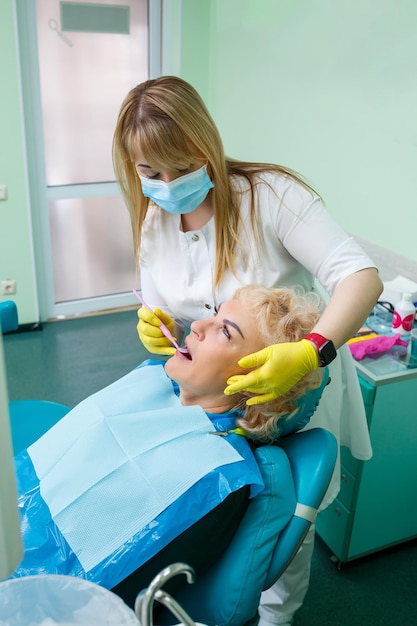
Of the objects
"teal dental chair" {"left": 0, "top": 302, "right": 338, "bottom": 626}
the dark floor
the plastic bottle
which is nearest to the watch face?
"teal dental chair" {"left": 0, "top": 302, "right": 338, "bottom": 626}

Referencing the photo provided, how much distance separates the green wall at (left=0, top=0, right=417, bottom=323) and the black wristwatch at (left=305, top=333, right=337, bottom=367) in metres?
1.19

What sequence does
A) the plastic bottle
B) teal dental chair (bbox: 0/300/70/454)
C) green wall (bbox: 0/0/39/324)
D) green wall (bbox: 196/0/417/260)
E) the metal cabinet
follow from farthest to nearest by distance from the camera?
green wall (bbox: 0/0/39/324), green wall (bbox: 196/0/417/260), the plastic bottle, the metal cabinet, teal dental chair (bbox: 0/300/70/454)

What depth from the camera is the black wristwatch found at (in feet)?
4.11

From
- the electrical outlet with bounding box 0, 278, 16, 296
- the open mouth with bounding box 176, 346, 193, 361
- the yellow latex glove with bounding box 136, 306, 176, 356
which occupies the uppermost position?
the open mouth with bounding box 176, 346, 193, 361

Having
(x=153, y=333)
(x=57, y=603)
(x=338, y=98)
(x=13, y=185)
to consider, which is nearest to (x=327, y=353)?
(x=153, y=333)

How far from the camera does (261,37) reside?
3.02 m

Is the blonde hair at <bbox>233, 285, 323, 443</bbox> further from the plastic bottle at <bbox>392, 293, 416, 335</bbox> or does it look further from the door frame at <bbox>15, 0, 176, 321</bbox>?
the door frame at <bbox>15, 0, 176, 321</bbox>

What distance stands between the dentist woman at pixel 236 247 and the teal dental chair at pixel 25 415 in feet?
1.24

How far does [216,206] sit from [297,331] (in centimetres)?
38

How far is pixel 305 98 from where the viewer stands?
9.12ft

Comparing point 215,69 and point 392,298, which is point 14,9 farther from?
point 392,298

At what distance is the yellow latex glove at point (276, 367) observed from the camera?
1.22 meters

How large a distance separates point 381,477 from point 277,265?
33.4 inches

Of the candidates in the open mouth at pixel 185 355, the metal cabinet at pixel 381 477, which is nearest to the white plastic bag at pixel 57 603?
the open mouth at pixel 185 355
